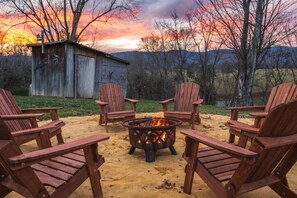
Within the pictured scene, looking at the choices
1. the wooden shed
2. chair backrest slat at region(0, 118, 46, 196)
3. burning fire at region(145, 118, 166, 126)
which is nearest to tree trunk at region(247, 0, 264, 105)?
burning fire at region(145, 118, 166, 126)

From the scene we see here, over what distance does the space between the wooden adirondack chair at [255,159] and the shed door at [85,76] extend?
11858mm

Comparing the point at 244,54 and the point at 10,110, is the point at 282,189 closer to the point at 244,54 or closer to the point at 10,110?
the point at 10,110

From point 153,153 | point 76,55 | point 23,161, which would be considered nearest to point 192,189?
point 153,153

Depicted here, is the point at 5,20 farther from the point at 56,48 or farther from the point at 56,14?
the point at 56,48

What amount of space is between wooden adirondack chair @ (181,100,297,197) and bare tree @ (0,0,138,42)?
18.7 metres

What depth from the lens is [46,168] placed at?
2.13 m

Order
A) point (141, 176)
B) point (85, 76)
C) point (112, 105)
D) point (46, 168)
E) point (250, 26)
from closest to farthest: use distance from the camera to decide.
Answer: point (46, 168) → point (141, 176) → point (112, 105) → point (250, 26) → point (85, 76)

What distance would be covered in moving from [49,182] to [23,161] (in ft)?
1.46

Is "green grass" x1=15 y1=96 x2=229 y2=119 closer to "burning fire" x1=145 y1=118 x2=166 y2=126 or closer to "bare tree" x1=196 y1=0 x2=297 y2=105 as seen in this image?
"bare tree" x1=196 y1=0 x2=297 y2=105

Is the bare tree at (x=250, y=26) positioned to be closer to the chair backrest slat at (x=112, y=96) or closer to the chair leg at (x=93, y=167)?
the chair backrest slat at (x=112, y=96)

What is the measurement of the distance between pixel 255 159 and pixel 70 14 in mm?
20990

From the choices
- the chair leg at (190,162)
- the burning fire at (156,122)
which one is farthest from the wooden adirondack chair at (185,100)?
the chair leg at (190,162)

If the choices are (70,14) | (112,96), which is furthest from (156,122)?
(70,14)

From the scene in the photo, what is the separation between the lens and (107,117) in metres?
5.02
